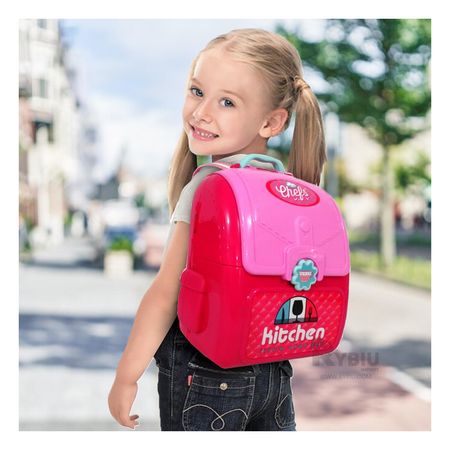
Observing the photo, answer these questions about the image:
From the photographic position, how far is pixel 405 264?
1035cm

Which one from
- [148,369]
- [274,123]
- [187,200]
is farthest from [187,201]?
[148,369]

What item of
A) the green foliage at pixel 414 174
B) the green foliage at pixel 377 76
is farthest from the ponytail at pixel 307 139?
the green foliage at pixel 414 174

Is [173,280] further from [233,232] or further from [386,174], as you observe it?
[386,174]

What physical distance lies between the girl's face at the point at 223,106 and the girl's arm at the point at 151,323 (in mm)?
203

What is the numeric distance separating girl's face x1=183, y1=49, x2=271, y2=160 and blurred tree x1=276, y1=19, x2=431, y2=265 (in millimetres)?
8442

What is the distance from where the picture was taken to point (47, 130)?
1500cm

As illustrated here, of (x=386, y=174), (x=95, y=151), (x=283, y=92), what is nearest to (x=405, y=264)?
(x=386, y=174)

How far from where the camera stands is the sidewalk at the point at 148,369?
4211mm

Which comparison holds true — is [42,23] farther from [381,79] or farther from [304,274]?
[304,274]

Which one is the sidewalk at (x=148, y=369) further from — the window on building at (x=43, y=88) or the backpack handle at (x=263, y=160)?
the window on building at (x=43, y=88)

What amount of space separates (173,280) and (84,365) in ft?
15.5

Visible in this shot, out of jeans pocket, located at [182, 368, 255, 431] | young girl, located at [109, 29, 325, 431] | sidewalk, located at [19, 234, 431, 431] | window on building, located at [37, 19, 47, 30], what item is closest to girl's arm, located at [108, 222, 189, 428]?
young girl, located at [109, 29, 325, 431]

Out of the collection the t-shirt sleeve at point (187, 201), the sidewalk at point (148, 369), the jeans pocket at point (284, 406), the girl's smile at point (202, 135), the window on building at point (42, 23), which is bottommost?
the sidewalk at point (148, 369)

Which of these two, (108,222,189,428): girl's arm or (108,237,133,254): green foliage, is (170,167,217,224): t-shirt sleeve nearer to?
(108,222,189,428): girl's arm
